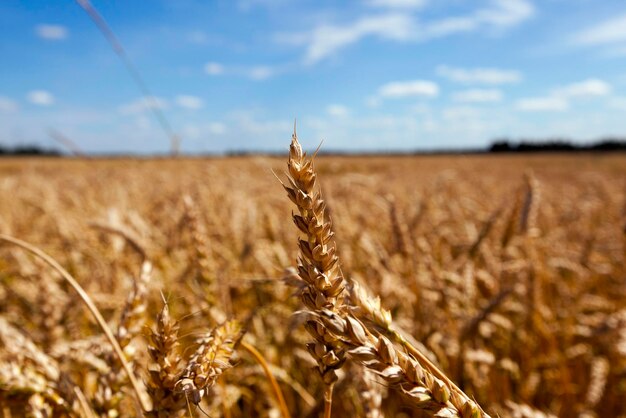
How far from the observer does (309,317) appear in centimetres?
86

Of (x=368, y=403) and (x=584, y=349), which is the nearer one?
(x=368, y=403)

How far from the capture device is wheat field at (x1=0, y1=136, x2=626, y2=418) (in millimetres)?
516

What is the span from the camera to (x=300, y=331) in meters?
2.21

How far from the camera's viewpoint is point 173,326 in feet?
1.85

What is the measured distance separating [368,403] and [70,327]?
52.1 inches

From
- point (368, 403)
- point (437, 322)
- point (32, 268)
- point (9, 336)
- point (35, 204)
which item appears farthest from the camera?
point (35, 204)

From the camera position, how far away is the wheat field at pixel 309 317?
1.69 feet

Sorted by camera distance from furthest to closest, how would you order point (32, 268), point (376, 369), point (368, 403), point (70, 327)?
point (32, 268), point (70, 327), point (368, 403), point (376, 369)

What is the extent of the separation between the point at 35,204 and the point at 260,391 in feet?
8.31

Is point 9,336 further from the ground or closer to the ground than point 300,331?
further from the ground

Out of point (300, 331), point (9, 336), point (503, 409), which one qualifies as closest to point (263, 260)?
point (300, 331)

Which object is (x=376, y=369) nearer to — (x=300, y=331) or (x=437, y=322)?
(x=437, y=322)

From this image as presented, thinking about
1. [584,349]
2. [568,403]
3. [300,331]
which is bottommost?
[568,403]

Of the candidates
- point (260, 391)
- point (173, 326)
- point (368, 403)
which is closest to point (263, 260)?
point (260, 391)
